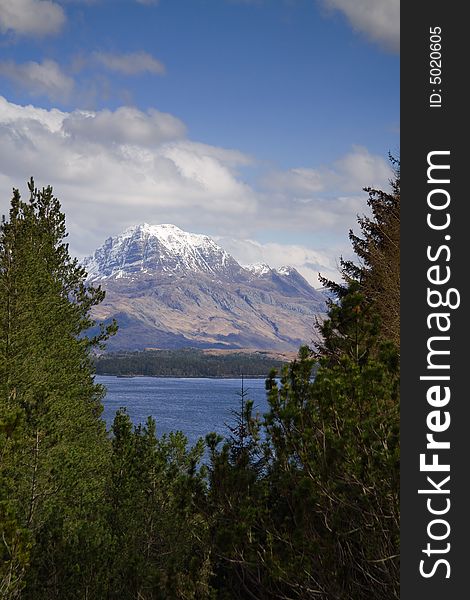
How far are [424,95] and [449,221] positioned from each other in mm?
978

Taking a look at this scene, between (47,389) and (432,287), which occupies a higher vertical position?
(432,287)

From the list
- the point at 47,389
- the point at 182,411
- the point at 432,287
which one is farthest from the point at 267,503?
the point at 182,411

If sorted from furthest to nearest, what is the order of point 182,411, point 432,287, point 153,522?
point 182,411 → point 153,522 → point 432,287

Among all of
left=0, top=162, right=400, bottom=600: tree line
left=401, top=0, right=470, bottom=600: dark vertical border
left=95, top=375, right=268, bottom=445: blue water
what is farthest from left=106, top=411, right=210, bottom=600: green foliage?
left=95, top=375, right=268, bottom=445: blue water

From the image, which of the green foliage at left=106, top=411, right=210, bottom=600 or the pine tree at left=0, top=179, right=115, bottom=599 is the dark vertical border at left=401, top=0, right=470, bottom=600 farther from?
the pine tree at left=0, top=179, right=115, bottom=599

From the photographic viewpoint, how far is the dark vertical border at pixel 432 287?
17.3ft

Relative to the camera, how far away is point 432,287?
5.43m

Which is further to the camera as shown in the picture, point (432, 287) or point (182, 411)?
point (182, 411)

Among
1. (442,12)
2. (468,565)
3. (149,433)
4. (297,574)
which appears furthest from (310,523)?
(149,433)

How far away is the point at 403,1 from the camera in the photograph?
5.89 m

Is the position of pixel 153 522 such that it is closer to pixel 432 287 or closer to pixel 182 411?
pixel 432 287

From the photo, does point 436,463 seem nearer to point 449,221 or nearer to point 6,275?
point 449,221

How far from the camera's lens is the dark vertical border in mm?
5258

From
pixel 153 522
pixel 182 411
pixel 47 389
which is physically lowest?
pixel 182 411
